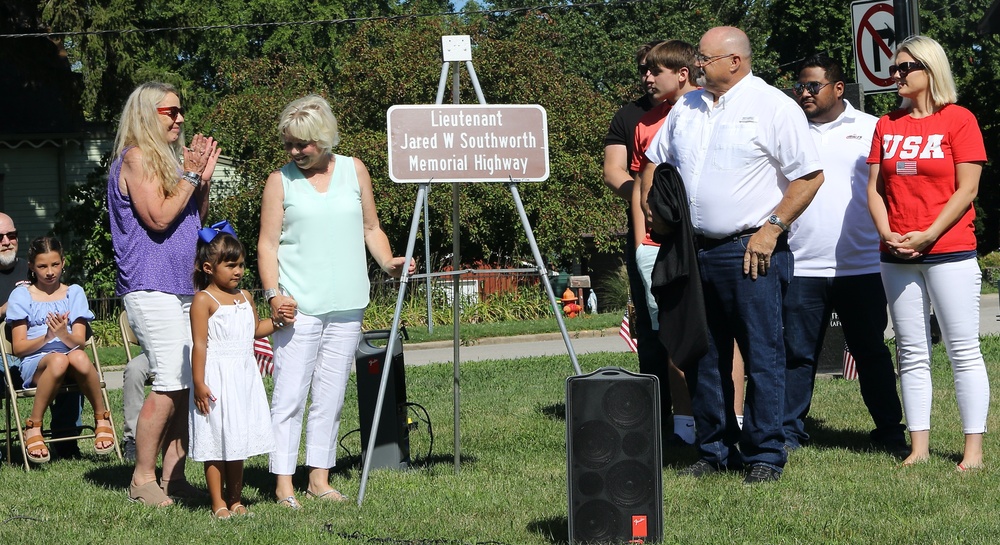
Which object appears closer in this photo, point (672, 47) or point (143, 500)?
point (143, 500)

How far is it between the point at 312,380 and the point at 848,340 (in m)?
3.15

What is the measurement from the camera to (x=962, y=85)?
1261 inches

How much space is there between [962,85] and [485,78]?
1455 centimetres

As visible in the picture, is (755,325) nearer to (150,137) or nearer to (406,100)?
(150,137)

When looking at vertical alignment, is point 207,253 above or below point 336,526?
above

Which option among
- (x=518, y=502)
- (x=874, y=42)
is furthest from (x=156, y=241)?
(x=874, y=42)

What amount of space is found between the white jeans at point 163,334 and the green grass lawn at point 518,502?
633mm

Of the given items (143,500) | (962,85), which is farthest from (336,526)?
(962,85)

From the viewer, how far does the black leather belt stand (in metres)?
5.84

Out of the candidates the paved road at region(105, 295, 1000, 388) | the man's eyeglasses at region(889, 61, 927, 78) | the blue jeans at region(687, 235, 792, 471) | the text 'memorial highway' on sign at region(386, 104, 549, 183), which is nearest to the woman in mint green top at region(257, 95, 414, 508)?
the text 'memorial highway' on sign at region(386, 104, 549, 183)

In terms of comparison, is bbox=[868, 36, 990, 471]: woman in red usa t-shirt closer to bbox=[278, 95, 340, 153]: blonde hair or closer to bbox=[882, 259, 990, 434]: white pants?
bbox=[882, 259, 990, 434]: white pants

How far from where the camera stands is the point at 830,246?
671 cm

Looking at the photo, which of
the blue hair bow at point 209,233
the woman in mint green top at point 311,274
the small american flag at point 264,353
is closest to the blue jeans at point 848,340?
the woman in mint green top at point 311,274

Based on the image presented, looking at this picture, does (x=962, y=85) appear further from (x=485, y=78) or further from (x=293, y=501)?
(x=293, y=501)
